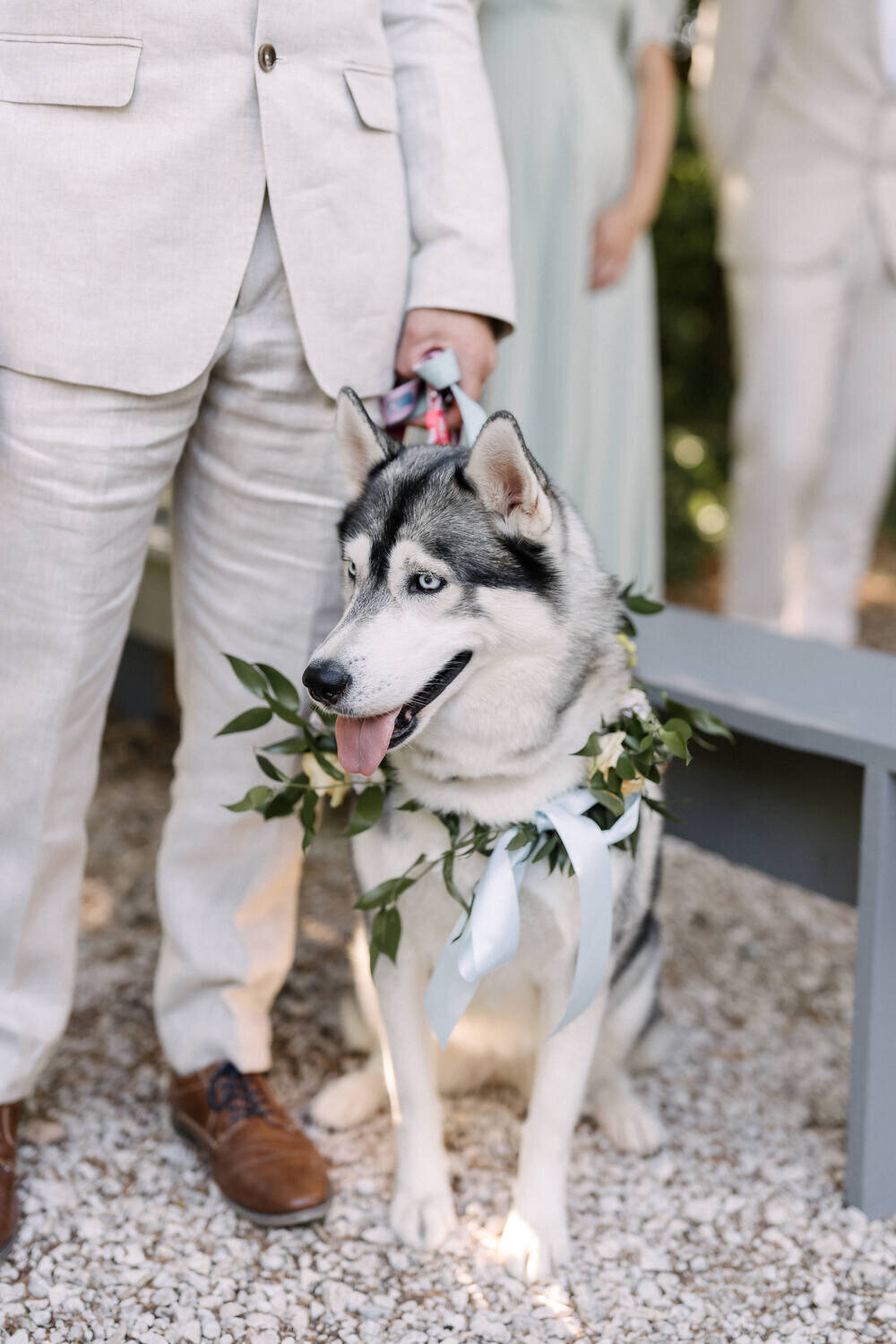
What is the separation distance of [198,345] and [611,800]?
871 mm

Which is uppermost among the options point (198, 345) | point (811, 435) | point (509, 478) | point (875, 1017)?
point (198, 345)

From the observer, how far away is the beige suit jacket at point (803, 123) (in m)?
3.58

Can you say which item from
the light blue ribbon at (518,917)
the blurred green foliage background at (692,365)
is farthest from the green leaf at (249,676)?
the blurred green foliage background at (692,365)

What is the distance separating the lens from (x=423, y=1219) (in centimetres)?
197

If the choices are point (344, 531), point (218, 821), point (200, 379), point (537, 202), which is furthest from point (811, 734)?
point (537, 202)

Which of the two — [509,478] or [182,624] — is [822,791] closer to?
[509,478]

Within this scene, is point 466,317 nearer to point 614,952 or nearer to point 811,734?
point 811,734

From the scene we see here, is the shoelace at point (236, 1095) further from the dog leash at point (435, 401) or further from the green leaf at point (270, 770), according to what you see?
the dog leash at point (435, 401)

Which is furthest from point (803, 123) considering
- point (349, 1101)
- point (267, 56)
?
point (349, 1101)

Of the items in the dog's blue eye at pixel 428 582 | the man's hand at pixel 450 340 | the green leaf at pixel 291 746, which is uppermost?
the man's hand at pixel 450 340

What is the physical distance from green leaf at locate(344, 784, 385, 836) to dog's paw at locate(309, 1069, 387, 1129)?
0.63 metres

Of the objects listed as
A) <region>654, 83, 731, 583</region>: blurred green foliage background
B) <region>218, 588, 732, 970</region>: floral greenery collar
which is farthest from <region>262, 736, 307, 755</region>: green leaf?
<region>654, 83, 731, 583</region>: blurred green foliage background

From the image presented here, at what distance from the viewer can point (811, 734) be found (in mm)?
2031

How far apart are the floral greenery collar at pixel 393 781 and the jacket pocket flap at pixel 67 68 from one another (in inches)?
30.9
